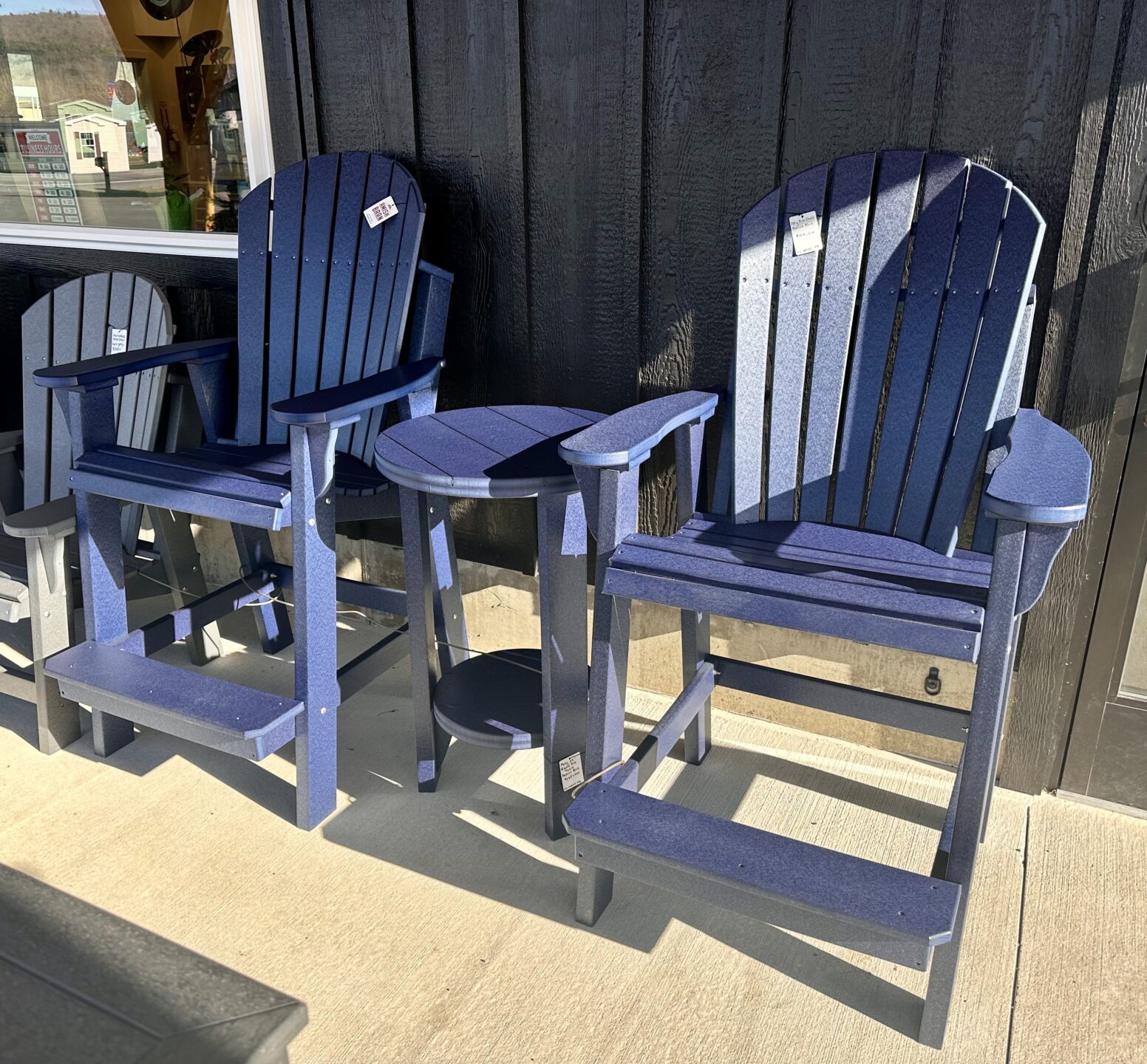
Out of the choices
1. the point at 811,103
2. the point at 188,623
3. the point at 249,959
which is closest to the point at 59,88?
the point at 188,623

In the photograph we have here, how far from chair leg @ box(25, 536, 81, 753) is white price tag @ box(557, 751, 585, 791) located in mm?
1188

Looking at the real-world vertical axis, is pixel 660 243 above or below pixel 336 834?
above

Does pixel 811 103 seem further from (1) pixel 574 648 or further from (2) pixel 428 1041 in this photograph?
(2) pixel 428 1041

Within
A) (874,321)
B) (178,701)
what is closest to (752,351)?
(874,321)

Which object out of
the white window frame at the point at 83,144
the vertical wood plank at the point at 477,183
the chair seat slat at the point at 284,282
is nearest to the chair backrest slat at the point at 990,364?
the vertical wood plank at the point at 477,183

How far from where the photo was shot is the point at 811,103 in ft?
6.30

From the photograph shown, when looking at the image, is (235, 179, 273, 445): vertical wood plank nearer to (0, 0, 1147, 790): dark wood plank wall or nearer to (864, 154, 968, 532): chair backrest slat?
(0, 0, 1147, 790): dark wood plank wall

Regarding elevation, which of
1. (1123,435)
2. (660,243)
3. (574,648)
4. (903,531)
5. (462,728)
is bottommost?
(462,728)

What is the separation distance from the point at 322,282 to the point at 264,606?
3.07 ft

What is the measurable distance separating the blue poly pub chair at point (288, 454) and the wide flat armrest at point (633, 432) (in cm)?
48

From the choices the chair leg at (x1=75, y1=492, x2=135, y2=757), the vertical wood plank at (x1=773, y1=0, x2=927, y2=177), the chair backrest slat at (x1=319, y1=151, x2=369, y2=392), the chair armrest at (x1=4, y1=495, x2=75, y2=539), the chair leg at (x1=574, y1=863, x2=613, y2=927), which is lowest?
the chair leg at (x1=574, y1=863, x2=613, y2=927)

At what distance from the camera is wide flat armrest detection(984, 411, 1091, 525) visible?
49.0 inches

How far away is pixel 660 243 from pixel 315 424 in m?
0.89

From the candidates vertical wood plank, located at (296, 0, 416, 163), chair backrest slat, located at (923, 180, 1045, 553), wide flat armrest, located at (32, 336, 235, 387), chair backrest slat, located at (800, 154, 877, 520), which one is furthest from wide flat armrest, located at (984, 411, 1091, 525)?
wide flat armrest, located at (32, 336, 235, 387)
